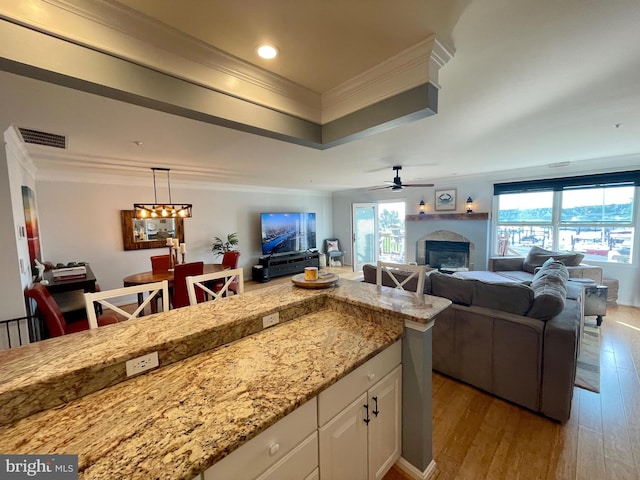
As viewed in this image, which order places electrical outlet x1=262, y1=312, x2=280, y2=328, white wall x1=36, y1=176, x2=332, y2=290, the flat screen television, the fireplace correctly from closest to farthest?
electrical outlet x1=262, y1=312, x2=280, y2=328
white wall x1=36, y1=176, x2=332, y2=290
the fireplace
the flat screen television

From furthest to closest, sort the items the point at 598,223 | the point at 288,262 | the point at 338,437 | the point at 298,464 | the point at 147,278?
the point at 288,262, the point at 598,223, the point at 147,278, the point at 338,437, the point at 298,464

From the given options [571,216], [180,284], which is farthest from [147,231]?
[571,216]

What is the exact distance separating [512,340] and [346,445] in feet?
5.58

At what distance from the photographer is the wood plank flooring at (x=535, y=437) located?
1648mm

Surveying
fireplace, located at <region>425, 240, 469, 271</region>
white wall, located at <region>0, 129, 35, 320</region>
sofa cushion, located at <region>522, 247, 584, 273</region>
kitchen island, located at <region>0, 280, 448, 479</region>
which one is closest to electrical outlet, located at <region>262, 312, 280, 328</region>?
kitchen island, located at <region>0, 280, 448, 479</region>

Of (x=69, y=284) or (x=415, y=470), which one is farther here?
Result: (x=69, y=284)

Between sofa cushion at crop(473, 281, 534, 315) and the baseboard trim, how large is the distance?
1289 mm

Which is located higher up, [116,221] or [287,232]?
[116,221]

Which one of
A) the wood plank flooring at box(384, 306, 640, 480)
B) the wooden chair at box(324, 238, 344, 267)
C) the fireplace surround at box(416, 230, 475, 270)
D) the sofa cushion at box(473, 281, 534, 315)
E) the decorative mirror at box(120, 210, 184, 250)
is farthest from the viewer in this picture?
the wooden chair at box(324, 238, 344, 267)

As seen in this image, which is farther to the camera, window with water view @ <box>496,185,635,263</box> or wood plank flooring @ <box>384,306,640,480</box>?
window with water view @ <box>496,185,635,263</box>

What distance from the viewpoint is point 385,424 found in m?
1.50

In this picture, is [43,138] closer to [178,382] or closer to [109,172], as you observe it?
[109,172]

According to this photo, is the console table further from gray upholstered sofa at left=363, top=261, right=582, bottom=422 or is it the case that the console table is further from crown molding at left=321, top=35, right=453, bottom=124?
gray upholstered sofa at left=363, top=261, right=582, bottom=422

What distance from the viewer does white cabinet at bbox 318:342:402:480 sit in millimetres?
1148
